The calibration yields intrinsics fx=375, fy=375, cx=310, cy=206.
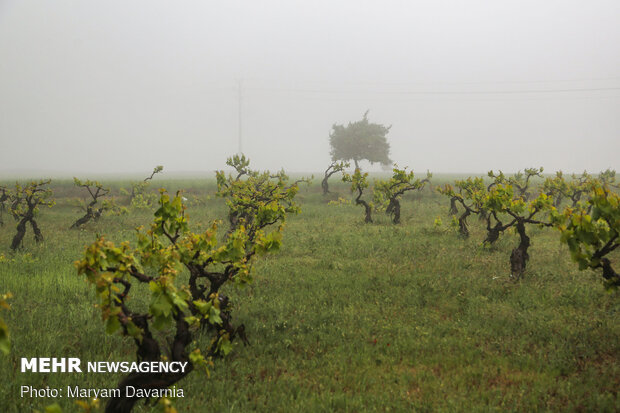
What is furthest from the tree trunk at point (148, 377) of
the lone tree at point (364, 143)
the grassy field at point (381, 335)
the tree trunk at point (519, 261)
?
the lone tree at point (364, 143)

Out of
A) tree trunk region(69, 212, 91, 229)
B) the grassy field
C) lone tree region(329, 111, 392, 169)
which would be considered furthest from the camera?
lone tree region(329, 111, 392, 169)

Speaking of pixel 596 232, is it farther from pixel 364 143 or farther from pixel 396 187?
pixel 364 143

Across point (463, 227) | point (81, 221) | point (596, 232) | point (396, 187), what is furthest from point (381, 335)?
point (81, 221)

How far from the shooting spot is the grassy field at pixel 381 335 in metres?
6.34

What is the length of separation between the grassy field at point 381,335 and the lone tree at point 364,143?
6089cm

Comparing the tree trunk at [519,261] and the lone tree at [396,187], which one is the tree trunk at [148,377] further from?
the lone tree at [396,187]

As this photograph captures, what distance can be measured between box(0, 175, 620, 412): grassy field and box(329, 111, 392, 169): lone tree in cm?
6089

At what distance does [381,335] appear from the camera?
28.2ft

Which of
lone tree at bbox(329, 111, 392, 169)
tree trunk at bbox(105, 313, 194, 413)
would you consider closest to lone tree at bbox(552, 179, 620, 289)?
tree trunk at bbox(105, 313, 194, 413)

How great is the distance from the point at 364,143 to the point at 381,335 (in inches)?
2692

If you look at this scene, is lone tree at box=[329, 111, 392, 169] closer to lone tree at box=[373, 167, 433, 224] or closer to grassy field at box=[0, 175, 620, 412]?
lone tree at box=[373, 167, 433, 224]

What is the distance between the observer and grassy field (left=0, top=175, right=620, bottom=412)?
6.34 m

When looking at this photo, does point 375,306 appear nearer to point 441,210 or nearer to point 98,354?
point 98,354

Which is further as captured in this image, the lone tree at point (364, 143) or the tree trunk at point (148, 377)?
the lone tree at point (364, 143)
